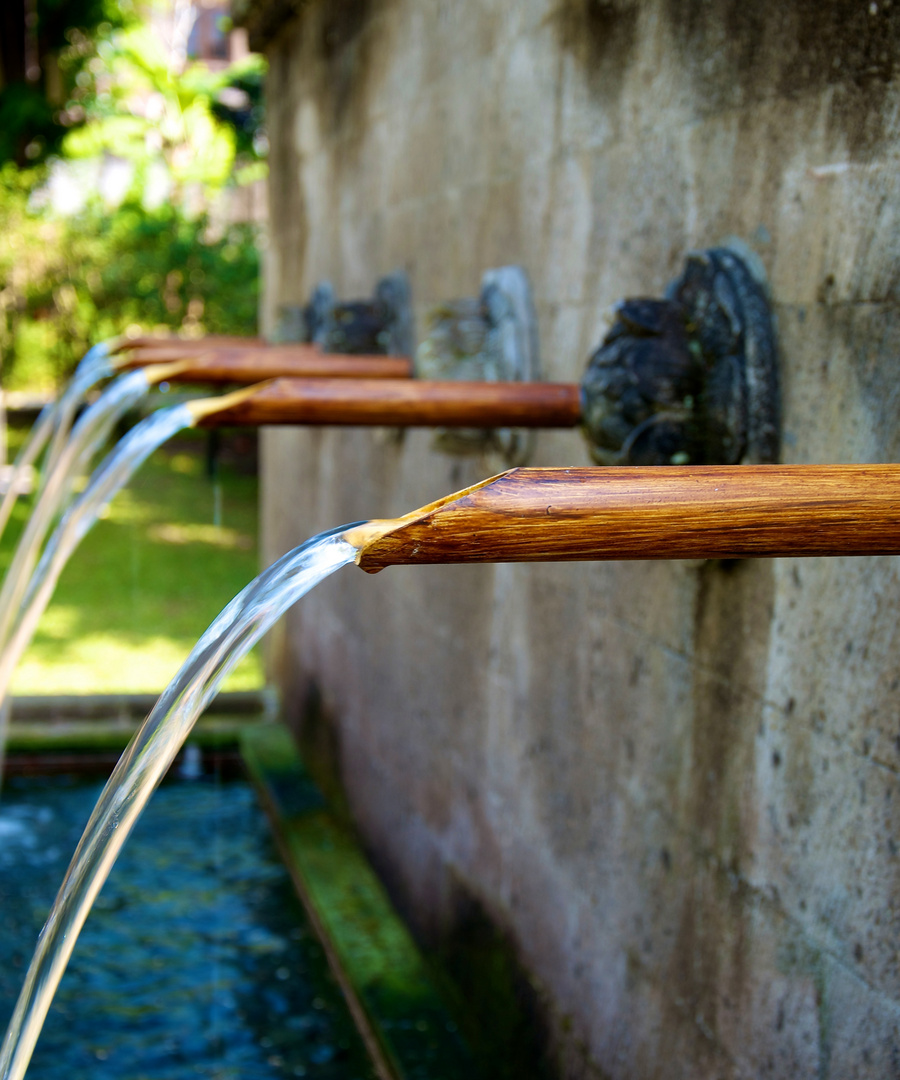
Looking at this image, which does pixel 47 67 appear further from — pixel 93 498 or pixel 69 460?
pixel 93 498

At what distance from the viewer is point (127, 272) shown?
52.0ft

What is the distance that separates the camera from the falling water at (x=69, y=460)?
3.32 meters

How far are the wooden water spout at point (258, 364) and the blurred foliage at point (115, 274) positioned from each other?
1228cm

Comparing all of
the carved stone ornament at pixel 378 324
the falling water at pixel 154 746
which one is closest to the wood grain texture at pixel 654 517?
the falling water at pixel 154 746

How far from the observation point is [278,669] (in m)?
7.63

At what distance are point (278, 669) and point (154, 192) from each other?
51.3ft

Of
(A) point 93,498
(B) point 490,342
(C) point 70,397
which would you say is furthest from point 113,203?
(A) point 93,498

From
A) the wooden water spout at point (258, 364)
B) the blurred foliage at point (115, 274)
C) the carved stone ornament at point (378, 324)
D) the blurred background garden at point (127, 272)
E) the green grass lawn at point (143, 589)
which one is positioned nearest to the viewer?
the wooden water spout at point (258, 364)

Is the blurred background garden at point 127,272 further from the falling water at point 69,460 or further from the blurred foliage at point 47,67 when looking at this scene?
the falling water at point 69,460

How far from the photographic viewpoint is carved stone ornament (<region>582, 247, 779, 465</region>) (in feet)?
7.36

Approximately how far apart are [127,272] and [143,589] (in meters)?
7.41

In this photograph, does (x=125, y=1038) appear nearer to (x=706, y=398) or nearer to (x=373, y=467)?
(x=373, y=467)

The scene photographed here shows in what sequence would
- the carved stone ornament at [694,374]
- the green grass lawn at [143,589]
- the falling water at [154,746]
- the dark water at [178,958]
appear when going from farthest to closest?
1. the green grass lawn at [143,589]
2. the dark water at [178,958]
3. the carved stone ornament at [694,374]
4. the falling water at [154,746]

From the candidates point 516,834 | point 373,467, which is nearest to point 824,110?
point 516,834
